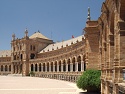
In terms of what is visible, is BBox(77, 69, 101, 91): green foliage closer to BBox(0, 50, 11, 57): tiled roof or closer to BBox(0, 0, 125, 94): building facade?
BBox(0, 0, 125, 94): building facade

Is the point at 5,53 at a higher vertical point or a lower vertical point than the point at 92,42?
higher

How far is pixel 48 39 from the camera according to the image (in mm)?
115000

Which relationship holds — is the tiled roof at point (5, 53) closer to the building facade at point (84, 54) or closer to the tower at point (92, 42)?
the building facade at point (84, 54)

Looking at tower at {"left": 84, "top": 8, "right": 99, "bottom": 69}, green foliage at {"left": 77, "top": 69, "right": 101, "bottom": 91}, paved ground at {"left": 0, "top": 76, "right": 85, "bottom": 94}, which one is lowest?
paved ground at {"left": 0, "top": 76, "right": 85, "bottom": 94}

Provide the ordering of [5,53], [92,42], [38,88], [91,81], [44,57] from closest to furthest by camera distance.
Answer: [91,81] < [92,42] < [38,88] < [44,57] < [5,53]

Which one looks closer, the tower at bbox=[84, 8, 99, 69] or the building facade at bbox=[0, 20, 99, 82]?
the tower at bbox=[84, 8, 99, 69]

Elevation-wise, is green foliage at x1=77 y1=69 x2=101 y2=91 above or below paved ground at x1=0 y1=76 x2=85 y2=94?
above

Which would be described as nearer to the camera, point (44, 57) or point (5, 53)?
point (44, 57)

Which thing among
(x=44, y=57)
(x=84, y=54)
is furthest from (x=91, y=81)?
(x=44, y=57)

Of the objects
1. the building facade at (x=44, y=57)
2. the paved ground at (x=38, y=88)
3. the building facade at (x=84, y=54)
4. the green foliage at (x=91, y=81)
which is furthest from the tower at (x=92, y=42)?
the building facade at (x=44, y=57)

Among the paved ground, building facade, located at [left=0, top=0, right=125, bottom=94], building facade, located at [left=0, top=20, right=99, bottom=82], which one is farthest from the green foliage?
building facade, located at [left=0, top=20, right=99, bottom=82]

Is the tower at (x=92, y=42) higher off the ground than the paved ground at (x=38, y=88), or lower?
higher

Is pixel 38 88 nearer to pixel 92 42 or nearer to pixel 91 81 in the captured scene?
pixel 92 42

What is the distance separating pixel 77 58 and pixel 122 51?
139ft
